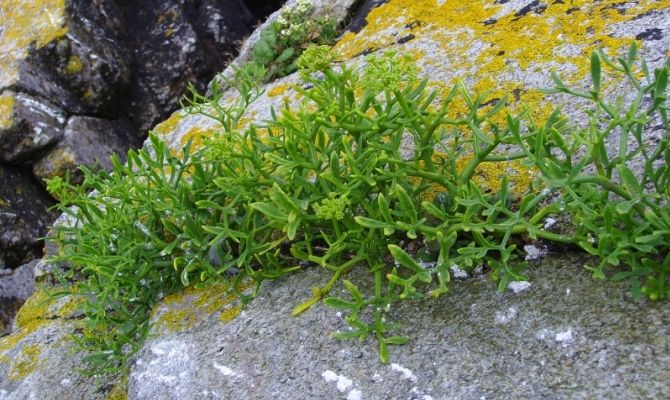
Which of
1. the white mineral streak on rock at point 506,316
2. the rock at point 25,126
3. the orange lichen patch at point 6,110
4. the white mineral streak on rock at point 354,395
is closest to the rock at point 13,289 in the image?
the rock at point 25,126

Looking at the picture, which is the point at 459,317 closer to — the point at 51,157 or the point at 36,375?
the point at 36,375

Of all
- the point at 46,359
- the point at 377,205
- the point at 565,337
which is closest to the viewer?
the point at 565,337

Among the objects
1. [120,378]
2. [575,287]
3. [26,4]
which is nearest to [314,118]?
[575,287]

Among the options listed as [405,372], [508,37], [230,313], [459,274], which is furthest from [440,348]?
[508,37]

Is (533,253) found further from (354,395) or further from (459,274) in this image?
(354,395)

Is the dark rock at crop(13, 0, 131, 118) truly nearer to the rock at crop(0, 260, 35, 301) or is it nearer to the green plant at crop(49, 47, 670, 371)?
the rock at crop(0, 260, 35, 301)

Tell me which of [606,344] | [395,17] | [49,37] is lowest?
[606,344]
